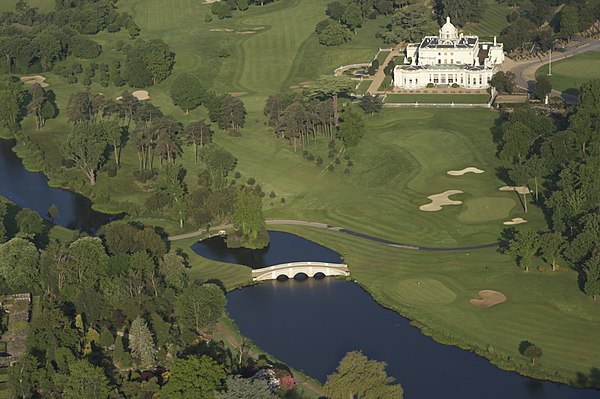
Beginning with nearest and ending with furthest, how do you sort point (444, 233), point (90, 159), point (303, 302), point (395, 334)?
1. point (395, 334)
2. point (303, 302)
3. point (444, 233)
4. point (90, 159)

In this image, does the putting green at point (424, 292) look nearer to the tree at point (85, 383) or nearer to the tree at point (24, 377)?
the tree at point (85, 383)

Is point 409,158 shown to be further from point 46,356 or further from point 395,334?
point 46,356

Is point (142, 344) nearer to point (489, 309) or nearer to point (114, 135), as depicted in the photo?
point (489, 309)

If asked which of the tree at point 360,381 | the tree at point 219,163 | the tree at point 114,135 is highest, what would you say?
the tree at point 114,135

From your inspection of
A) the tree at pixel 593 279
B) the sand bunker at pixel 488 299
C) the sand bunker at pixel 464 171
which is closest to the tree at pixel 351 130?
the sand bunker at pixel 464 171

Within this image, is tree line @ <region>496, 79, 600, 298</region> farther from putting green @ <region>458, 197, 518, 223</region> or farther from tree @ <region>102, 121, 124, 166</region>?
tree @ <region>102, 121, 124, 166</region>

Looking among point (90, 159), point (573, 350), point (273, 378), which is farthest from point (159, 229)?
point (573, 350)
